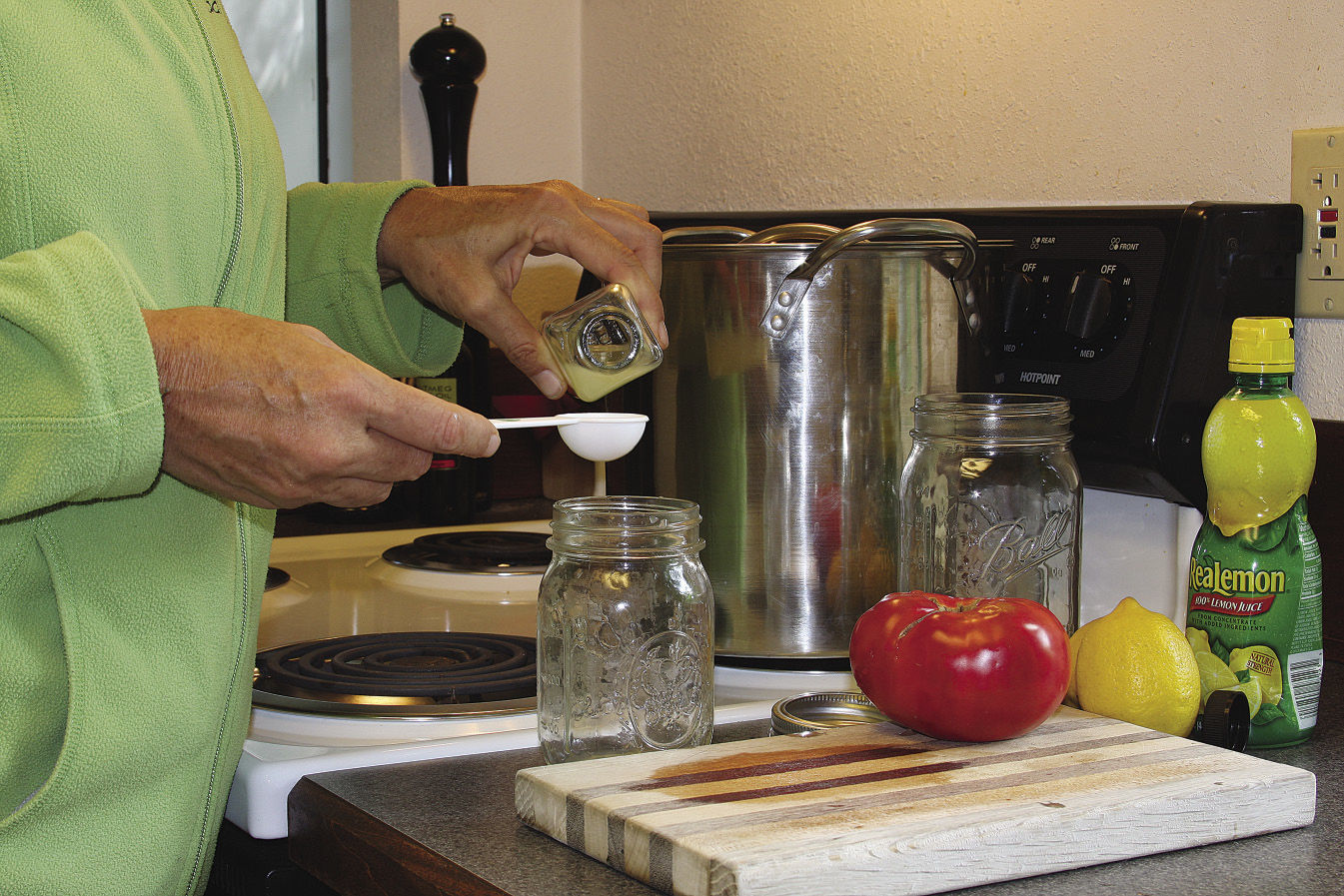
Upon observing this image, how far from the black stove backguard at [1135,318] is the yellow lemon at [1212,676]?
0.21 m

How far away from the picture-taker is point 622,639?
78cm

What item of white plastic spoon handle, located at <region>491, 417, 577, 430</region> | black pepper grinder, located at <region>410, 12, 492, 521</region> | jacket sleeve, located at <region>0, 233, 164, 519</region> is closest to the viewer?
jacket sleeve, located at <region>0, 233, 164, 519</region>

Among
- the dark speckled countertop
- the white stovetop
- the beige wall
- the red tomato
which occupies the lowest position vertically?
the dark speckled countertop

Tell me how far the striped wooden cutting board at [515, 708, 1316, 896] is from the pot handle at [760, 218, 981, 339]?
1.01 feet

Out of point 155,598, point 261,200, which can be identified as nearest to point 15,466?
point 155,598

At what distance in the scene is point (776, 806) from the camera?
62 cm

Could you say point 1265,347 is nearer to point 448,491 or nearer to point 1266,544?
point 1266,544

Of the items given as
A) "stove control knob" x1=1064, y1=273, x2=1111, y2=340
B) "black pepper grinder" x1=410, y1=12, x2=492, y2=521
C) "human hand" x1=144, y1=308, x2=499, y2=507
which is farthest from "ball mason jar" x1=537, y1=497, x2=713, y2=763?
"black pepper grinder" x1=410, y1=12, x2=492, y2=521

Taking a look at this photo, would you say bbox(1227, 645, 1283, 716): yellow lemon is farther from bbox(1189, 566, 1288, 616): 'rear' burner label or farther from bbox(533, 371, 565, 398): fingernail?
bbox(533, 371, 565, 398): fingernail

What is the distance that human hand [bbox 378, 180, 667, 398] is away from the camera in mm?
915

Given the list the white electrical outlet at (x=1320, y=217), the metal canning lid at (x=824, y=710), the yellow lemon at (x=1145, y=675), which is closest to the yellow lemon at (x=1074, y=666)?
the yellow lemon at (x=1145, y=675)

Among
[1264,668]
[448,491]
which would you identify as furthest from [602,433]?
[448,491]

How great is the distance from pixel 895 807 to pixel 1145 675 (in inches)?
10.0

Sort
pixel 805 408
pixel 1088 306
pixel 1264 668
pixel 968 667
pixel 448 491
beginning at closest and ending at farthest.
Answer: pixel 968 667
pixel 1264 668
pixel 805 408
pixel 1088 306
pixel 448 491
